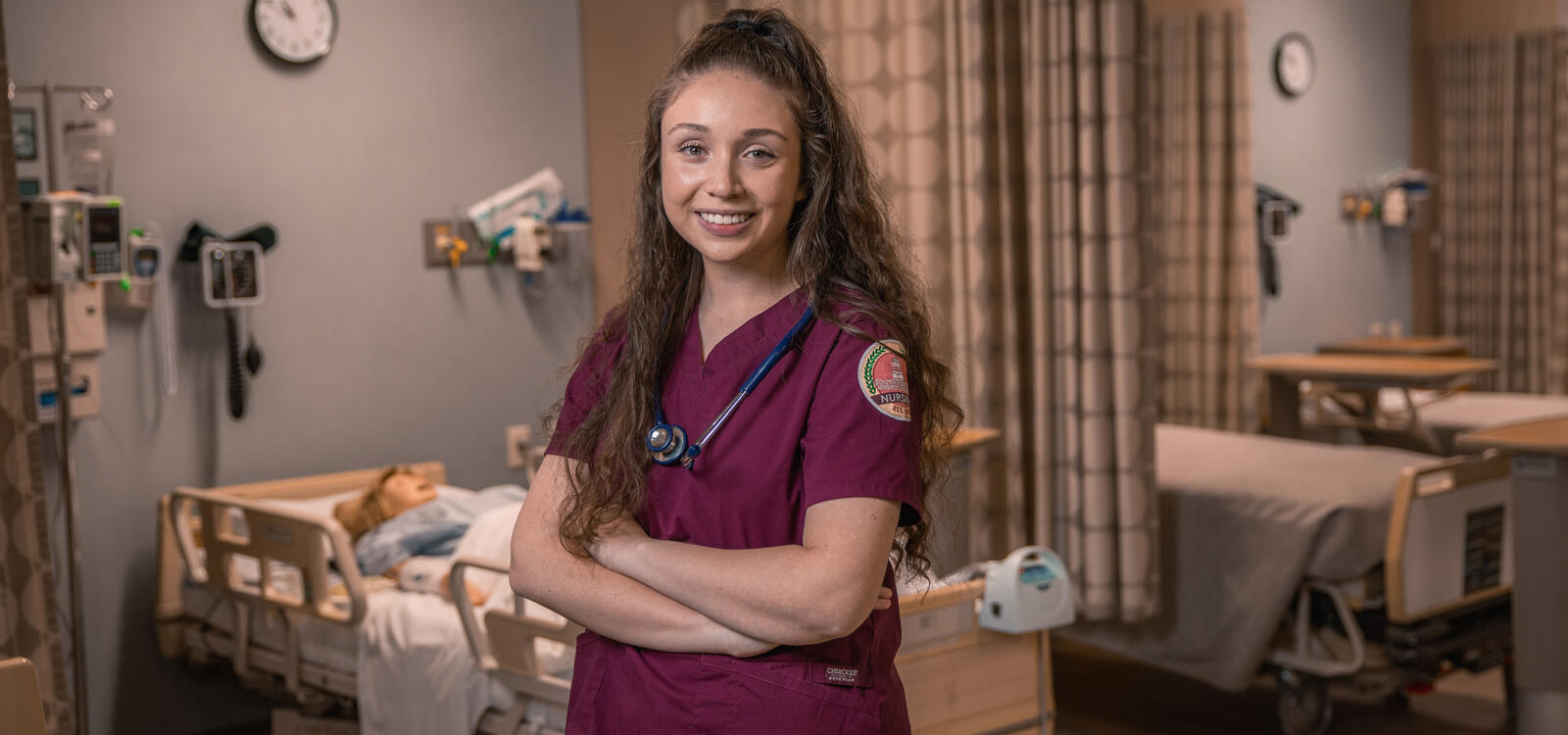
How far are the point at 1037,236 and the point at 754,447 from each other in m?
2.52

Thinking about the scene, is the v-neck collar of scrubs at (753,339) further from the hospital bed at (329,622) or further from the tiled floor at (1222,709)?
the tiled floor at (1222,709)

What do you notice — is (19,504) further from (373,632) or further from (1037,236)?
(1037,236)

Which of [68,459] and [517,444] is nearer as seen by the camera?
[68,459]

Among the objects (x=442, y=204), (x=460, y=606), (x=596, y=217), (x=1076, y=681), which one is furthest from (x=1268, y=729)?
(x=442, y=204)

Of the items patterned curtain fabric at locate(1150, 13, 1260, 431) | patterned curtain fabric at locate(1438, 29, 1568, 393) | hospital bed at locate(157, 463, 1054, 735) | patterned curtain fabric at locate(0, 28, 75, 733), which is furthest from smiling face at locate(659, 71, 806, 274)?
patterned curtain fabric at locate(1438, 29, 1568, 393)

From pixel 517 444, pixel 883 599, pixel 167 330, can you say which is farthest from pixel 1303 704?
pixel 167 330

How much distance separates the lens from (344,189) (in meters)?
4.25

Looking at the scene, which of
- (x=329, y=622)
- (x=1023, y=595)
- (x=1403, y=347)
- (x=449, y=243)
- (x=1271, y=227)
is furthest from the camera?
(x=1403, y=347)

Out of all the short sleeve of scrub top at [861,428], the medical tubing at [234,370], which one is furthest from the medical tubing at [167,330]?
the short sleeve of scrub top at [861,428]

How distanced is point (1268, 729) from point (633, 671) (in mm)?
3205

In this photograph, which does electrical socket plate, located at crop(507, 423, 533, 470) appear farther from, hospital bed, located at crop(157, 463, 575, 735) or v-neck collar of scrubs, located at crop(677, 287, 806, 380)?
v-neck collar of scrubs, located at crop(677, 287, 806, 380)

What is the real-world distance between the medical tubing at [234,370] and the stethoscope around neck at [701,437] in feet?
9.91

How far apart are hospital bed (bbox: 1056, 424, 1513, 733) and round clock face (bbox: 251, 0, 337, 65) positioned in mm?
2929

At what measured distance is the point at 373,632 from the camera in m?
3.25
